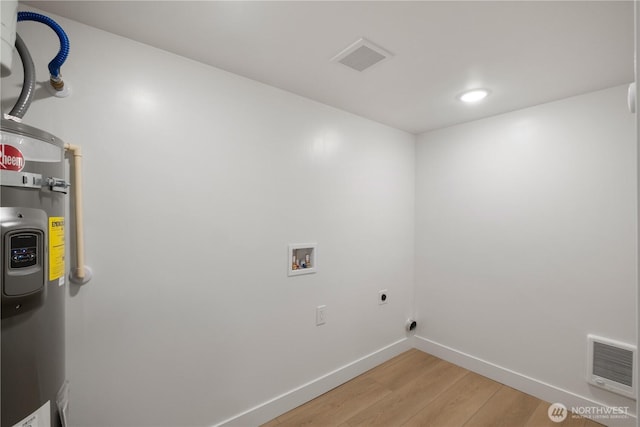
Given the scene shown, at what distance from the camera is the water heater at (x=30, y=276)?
76 cm

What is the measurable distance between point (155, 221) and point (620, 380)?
3.13 m

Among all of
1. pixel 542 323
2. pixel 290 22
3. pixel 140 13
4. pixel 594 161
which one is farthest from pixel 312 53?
pixel 542 323

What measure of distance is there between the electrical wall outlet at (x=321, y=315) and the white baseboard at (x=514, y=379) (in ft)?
4.49

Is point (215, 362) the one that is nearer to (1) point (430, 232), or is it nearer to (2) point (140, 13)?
(2) point (140, 13)

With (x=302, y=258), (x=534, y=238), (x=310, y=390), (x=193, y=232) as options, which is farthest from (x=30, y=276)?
(x=534, y=238)

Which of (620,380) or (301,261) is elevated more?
(301,261)

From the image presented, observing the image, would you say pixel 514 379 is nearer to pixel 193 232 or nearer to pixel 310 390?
pixel 310 390

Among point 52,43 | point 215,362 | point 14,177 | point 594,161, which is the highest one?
point 52,43

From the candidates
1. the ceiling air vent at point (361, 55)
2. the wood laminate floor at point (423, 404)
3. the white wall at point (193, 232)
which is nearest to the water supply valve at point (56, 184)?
the white wall at point (193, 232)

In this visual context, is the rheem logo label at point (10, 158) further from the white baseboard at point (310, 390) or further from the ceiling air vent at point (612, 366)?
the ceiling air vent at point (612, 366)

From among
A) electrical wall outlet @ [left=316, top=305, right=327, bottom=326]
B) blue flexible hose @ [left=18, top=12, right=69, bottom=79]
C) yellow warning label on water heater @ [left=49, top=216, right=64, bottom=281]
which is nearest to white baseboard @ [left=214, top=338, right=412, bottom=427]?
electrical wall outlet @ [left=316, top=305, right=327, bottom=326]

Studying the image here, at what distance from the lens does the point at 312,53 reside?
1570 mm

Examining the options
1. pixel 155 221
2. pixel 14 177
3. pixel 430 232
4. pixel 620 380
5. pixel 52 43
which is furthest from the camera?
pixel 430 232

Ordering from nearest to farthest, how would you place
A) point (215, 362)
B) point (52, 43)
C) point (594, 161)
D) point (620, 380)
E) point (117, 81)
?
point (52, 43) → point (117, 81) → point (215, 362) → point (620, 380) → point (594, 161)
